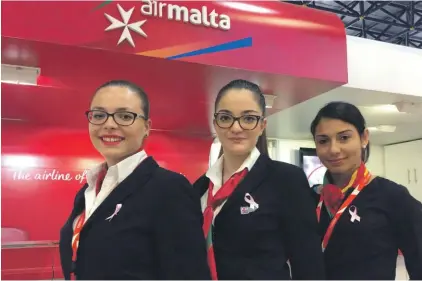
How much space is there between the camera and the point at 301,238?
3.81 ft

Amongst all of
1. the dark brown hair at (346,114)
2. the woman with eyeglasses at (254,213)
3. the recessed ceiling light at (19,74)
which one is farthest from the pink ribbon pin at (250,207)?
the recessed ceiling light at (19,74)

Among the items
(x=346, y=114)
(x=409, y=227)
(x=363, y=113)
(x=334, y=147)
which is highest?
(x=363, y=113)

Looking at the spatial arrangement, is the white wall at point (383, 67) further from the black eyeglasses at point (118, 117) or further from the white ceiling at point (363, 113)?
the black eyeglasses at point (118, 117)

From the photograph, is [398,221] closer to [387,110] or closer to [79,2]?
[79,2]

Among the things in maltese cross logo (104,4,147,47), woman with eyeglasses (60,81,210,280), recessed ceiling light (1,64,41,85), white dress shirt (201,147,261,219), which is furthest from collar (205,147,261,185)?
recessed ceiling light (1,64,41,85)

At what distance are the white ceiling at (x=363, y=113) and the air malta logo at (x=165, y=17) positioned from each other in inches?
50.2

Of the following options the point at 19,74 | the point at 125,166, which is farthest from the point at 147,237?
the point at 19,74

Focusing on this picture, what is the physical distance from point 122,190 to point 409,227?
0.93 metres

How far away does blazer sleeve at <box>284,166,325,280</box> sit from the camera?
1162mm

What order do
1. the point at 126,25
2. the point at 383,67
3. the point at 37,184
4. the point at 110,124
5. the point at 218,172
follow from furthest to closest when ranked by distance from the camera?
the point at 37,184, the point at 383,67, the point at 126,25, the point at 218,172, the point at 110,124

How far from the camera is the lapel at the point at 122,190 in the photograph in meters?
1.08

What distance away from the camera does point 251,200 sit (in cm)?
118

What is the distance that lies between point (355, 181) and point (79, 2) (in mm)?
1439

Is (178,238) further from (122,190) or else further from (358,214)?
(358,214)
